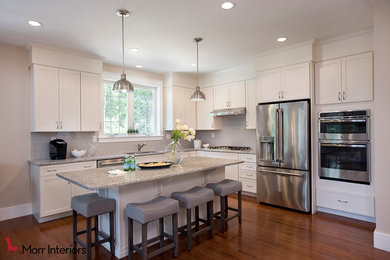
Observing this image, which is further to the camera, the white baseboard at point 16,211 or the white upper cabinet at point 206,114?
the white upper cabinet at point 206,114

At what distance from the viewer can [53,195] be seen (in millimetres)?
3576

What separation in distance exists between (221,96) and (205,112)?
0.60 meters

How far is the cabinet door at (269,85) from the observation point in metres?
4.12

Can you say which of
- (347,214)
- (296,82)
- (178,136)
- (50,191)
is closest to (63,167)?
(50,191)

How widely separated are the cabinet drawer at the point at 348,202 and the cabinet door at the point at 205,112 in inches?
109

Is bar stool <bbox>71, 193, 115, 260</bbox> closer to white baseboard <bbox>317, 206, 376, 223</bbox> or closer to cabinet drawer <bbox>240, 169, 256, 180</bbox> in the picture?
cabinet drawer <bbox>240, 169, 256, 180</bbox>

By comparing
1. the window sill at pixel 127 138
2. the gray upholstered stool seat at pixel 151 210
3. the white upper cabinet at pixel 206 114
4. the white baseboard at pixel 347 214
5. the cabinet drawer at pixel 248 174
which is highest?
the white upper cabinet at pixel 206 114

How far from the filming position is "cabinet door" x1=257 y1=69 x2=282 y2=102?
4.12 meters

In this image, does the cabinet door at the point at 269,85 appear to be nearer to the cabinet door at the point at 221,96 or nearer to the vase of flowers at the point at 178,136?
the cabinet door at the point at 221,96

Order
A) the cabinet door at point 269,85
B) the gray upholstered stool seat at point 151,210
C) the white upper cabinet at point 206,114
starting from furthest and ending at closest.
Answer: the white upper cabinet at point 206,114 < the cabinet door at point 269,85 < the gray upholstered stool seat at point 151,210

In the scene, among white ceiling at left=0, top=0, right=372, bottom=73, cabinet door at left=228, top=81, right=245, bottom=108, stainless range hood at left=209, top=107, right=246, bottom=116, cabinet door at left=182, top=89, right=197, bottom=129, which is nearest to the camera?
white ceiling at left=0, top=0, right=372, bottom=73

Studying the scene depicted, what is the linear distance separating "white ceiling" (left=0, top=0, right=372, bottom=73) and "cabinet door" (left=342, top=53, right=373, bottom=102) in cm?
43

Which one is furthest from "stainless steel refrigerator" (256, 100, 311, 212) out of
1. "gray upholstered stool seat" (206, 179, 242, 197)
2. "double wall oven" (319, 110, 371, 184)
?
"gray upholstered stool seat" (206, 179, 242, 197)

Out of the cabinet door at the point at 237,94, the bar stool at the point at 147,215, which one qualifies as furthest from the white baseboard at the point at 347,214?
the bar stool at the point at 147,215
